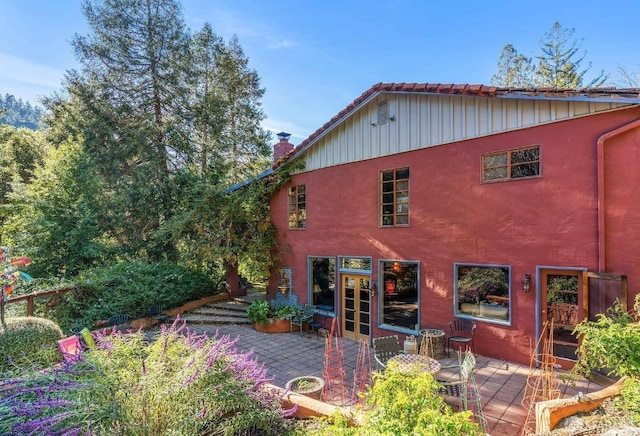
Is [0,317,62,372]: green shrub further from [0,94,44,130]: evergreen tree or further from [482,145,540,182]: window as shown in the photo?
[0,94,44,130]: evergreen tree

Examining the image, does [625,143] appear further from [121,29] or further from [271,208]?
[121,29]

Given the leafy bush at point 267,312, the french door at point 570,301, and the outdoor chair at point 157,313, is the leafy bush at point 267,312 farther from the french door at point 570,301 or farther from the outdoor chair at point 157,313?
the french door at point 570,301

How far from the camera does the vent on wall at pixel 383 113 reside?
31.4 feet

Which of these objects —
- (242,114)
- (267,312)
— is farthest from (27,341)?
(242,114)

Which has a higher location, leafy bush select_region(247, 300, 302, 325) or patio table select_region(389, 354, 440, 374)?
patio table select_region(389, 354, 440, 374)

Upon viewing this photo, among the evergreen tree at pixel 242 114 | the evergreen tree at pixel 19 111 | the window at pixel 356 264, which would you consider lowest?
the window at pixel 356 264

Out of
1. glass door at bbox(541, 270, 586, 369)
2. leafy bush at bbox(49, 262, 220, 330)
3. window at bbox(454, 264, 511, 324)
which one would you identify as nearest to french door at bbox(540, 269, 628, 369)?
glass door at bbox(541, 270, 586, 369)

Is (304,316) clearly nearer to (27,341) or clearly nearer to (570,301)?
(27,341)

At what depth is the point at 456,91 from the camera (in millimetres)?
8031

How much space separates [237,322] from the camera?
1184 cm

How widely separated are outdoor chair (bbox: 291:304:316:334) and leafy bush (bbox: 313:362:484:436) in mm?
8018

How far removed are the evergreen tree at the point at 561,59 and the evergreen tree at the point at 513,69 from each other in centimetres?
90

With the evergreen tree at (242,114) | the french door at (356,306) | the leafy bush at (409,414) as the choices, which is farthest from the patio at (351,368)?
the evergreen tree at (242,114)

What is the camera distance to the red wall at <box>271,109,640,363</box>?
631 centimetres
